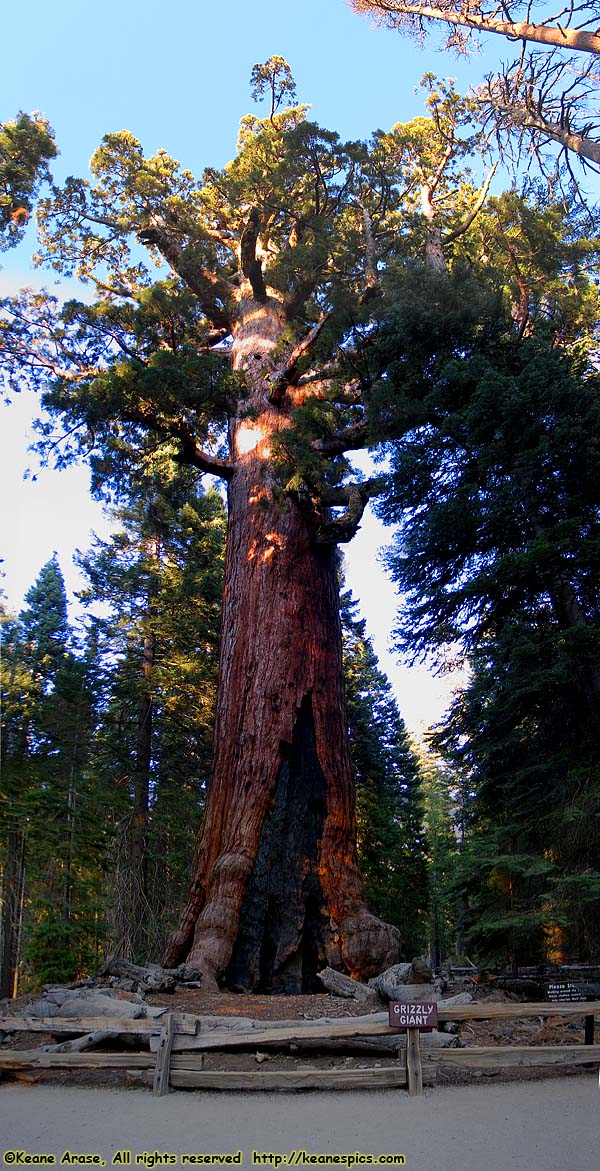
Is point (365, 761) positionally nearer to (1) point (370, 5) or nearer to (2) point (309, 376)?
(2) point (309, 376)

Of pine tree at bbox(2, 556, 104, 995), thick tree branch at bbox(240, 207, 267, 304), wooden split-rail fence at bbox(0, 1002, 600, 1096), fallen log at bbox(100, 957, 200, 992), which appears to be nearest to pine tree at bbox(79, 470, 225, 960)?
pine tree at bbox(2, 556, 104, 995)

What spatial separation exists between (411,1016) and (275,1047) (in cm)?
118

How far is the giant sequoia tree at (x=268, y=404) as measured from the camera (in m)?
9.81

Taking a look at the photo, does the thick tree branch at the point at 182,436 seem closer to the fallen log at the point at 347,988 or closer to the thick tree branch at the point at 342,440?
the thick tree branch at the point at 342,440

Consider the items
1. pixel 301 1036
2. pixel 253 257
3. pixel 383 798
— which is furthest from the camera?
pixel 383 798

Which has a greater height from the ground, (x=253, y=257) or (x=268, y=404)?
(x=253, y=257)

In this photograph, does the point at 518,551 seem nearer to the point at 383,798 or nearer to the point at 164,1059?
the point at 164,1059

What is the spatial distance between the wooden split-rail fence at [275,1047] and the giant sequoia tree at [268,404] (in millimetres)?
2427

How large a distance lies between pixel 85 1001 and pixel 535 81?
35.2 feet

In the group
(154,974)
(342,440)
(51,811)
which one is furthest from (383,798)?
(154,974)

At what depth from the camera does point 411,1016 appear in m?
6.05

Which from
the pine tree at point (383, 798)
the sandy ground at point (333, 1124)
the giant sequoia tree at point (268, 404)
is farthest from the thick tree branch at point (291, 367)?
the pine tree at point (383, 798)

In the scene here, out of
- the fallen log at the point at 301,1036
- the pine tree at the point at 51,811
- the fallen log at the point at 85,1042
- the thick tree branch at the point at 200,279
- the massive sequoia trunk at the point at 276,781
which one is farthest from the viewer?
the thick tree branch at the point at 200,279

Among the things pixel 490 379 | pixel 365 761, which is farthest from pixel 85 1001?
pixel 365 761
